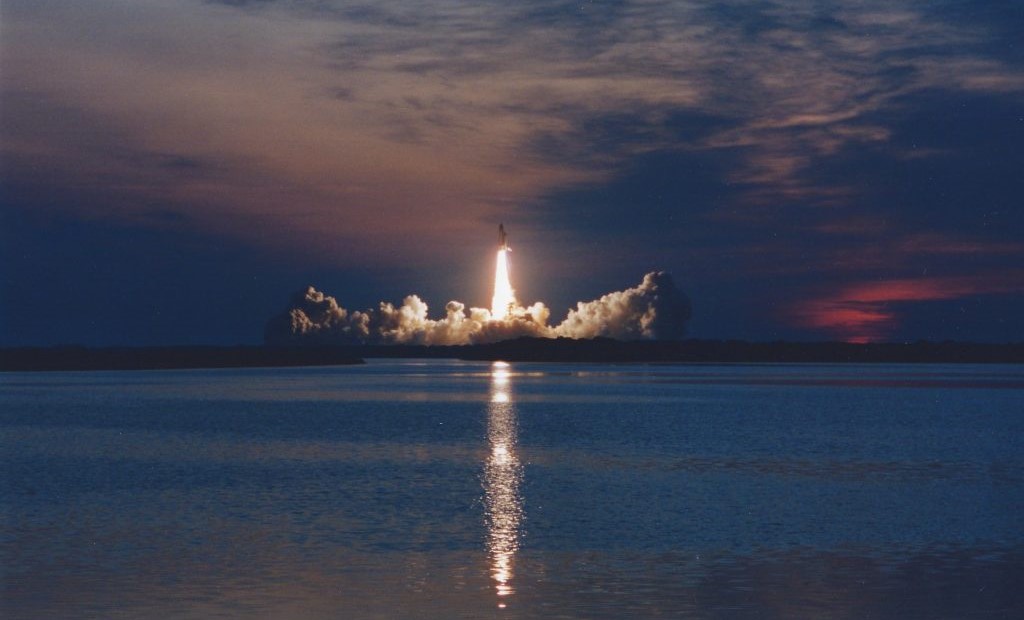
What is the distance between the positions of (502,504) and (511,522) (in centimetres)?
411

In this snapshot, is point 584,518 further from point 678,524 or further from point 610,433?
point 610,433

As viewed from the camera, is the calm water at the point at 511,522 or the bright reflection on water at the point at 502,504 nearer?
the calm water at the point at 511,522

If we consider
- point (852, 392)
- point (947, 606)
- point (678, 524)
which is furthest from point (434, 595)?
point (852, 392)

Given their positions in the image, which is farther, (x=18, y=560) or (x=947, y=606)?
(x=18, y=560)

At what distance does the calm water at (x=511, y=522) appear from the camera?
22375 millimetres

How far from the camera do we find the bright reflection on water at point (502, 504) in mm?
25500

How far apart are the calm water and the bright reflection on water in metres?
0.12

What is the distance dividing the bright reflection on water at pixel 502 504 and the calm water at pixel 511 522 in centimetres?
12

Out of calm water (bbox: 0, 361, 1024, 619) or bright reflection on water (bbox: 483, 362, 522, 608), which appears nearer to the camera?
calm water (bbox: 0, 361, 1024, 619)

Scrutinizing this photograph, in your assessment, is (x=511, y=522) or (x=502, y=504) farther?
(x=502, y=504)

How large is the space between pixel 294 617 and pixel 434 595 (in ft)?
9.55

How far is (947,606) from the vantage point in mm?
21547

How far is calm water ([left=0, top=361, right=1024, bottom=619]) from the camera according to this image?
22375 mm

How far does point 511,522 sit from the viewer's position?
33.2 m
